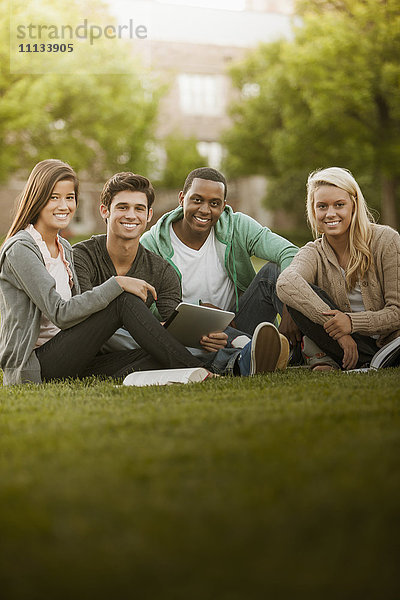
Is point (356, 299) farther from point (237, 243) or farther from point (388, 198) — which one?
point (388, 198)

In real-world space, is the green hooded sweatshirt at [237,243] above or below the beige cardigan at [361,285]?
above

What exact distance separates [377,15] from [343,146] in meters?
3.85

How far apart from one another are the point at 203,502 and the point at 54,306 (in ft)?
7.24

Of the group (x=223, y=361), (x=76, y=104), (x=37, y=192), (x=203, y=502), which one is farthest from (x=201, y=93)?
(x=203, y=502)

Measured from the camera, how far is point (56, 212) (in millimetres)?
4004

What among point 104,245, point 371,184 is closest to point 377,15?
Result: point 371,184

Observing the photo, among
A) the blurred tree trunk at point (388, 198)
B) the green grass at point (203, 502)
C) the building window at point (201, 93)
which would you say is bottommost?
the green grass at point (203, 502)

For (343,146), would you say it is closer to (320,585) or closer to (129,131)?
(129,131)

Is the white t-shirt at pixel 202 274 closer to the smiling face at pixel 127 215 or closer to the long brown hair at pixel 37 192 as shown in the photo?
the smiling face at pixel 127 215

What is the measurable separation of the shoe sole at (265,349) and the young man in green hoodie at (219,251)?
51 centimetres

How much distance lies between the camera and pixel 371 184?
2419 cm

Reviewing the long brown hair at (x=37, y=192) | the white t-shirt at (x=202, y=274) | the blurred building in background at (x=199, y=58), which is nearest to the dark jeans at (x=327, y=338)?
the white t-shirt at (x=202, y=274)

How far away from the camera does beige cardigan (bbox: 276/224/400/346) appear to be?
4168mm

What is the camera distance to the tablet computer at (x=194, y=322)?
13.0 ft
